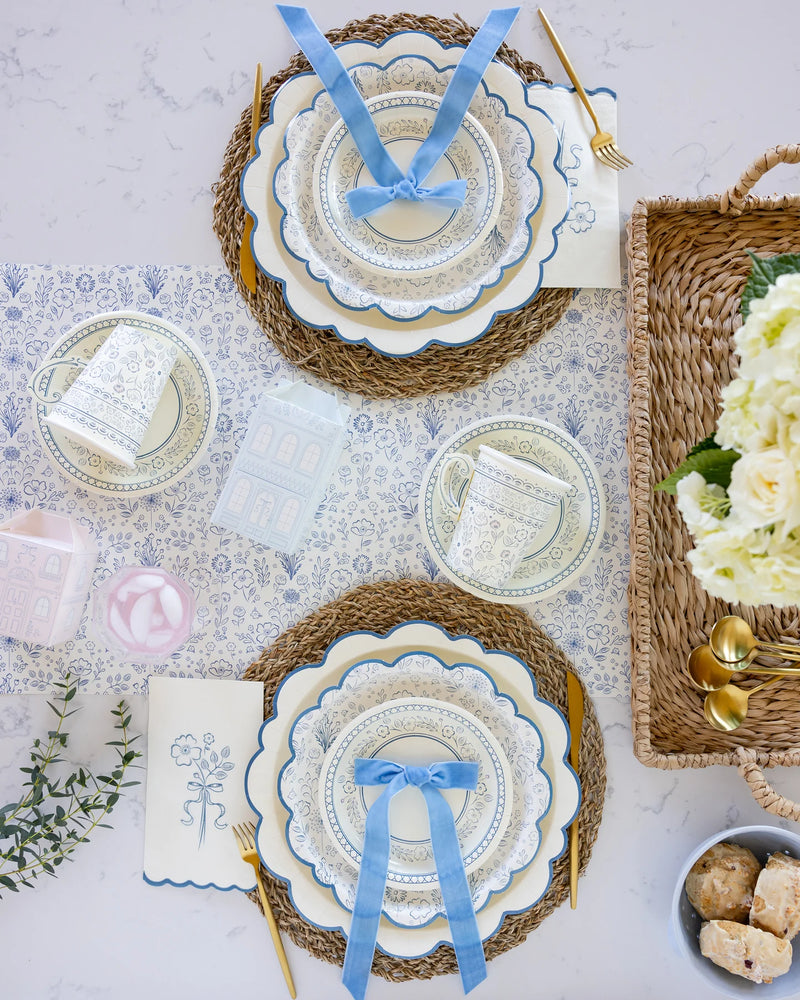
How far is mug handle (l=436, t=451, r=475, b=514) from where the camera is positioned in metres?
1.00

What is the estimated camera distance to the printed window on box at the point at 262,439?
102cm

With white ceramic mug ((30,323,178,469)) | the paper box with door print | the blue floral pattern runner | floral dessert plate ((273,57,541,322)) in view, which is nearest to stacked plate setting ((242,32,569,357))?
floral dessert plate ((273,57,541,322))

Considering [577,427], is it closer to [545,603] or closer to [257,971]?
[545,603]

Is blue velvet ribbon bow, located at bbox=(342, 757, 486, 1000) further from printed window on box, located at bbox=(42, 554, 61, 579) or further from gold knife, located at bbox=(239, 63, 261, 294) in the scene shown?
gold knife, located at bbox=(239, 63, 261, 294)

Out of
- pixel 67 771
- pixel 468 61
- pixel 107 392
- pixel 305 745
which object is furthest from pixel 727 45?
pixel 67 771

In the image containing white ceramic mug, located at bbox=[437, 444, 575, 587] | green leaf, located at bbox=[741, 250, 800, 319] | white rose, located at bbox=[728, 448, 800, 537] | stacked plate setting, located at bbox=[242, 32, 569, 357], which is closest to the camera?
white rose, located at bbox=[728, 448, 800, 537]

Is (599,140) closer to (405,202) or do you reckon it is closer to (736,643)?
(405,202)

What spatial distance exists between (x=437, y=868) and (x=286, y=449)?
595mm

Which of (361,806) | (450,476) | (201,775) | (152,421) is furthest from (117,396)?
(361,806)

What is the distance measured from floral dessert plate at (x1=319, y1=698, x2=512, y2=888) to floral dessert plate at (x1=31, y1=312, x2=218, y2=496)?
0.44 metres

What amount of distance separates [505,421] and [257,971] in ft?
2.89

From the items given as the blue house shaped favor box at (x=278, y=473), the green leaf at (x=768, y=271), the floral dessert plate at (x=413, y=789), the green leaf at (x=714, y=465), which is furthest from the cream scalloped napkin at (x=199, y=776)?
the green leaf at (x=768, y=271)

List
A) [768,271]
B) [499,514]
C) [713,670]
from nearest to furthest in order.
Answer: [768,271], [499,514], [713,670]

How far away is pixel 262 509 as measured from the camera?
1.03 m
